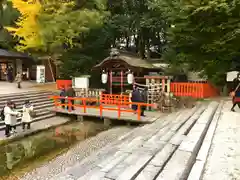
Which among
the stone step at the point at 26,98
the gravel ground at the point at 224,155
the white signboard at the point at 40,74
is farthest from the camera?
the white signboard at the point at 40,74

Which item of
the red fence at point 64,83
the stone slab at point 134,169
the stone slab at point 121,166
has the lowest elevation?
the stone slab at point 121,166

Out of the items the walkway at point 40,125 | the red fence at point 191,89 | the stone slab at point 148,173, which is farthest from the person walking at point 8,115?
the red fence at point 191,89

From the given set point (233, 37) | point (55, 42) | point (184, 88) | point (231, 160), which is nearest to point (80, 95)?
point (55, 42)

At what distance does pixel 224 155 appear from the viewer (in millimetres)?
4867

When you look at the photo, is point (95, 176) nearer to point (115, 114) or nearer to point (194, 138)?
point (194, 138)

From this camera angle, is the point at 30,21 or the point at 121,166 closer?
the point at 121,166

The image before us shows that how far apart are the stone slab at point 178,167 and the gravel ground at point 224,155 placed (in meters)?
0.35

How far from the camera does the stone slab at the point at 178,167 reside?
401cm

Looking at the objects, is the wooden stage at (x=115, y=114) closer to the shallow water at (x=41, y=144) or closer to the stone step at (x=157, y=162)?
the shallow water at (x=41, y=144)

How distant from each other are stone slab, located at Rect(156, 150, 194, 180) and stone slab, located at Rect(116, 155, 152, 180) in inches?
18.7

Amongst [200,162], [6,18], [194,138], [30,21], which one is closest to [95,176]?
[200,162]

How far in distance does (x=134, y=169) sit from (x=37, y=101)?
1287 cm

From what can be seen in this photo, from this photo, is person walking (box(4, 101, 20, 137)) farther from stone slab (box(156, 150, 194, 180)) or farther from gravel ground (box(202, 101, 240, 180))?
gravel ground (box(202, 101, 240, 180))

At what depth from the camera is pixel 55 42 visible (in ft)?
65.6
